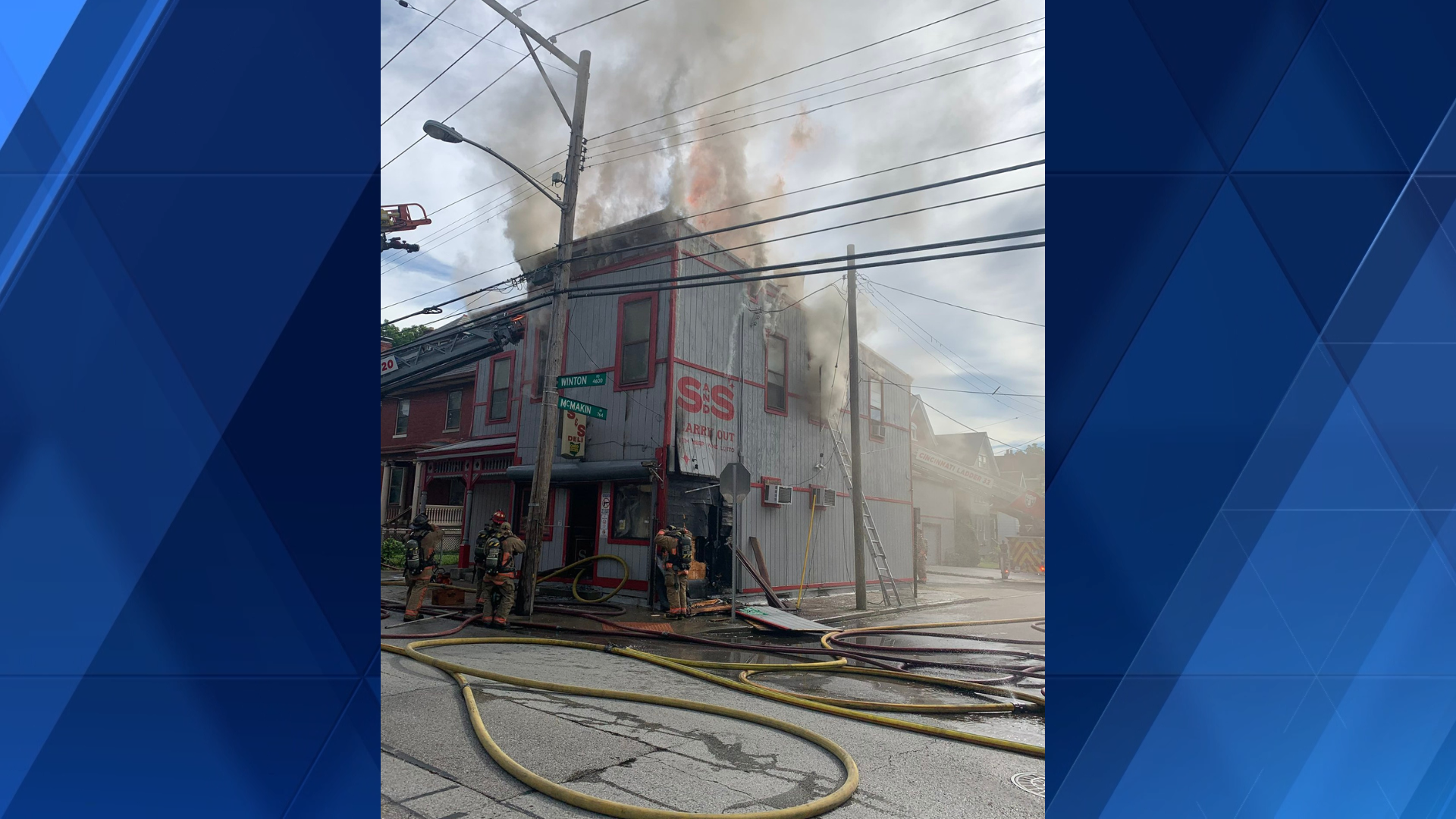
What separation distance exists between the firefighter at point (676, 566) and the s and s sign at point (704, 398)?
3410mm

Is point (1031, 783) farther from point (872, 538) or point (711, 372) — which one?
point (872, 538)

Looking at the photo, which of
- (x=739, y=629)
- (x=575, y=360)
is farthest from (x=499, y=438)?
(x=739, y=629)

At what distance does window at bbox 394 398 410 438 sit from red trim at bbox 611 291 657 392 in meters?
13.0

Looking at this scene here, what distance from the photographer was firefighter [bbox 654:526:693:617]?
1377 cm

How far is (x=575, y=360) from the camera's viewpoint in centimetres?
1850

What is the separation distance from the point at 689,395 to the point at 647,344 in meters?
1.53

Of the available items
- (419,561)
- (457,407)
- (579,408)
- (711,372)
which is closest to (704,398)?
(711,372)

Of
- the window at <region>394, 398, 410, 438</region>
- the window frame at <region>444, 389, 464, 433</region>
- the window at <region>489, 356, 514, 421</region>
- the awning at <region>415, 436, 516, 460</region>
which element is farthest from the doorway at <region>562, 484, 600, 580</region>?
the window at <region>394, 398, 410, 438</region>

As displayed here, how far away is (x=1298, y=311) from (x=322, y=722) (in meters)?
4.00

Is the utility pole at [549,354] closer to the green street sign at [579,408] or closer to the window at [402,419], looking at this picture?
the green street sign at [579,408]

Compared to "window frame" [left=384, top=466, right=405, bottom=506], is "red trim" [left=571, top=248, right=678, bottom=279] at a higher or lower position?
higher

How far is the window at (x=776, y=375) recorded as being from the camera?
19172mm

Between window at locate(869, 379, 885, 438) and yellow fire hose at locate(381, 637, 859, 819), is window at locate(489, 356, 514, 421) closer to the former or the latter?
window at locate(869, 379, 885, 438)

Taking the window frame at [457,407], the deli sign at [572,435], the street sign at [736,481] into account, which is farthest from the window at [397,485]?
the street sign at [736,481]
